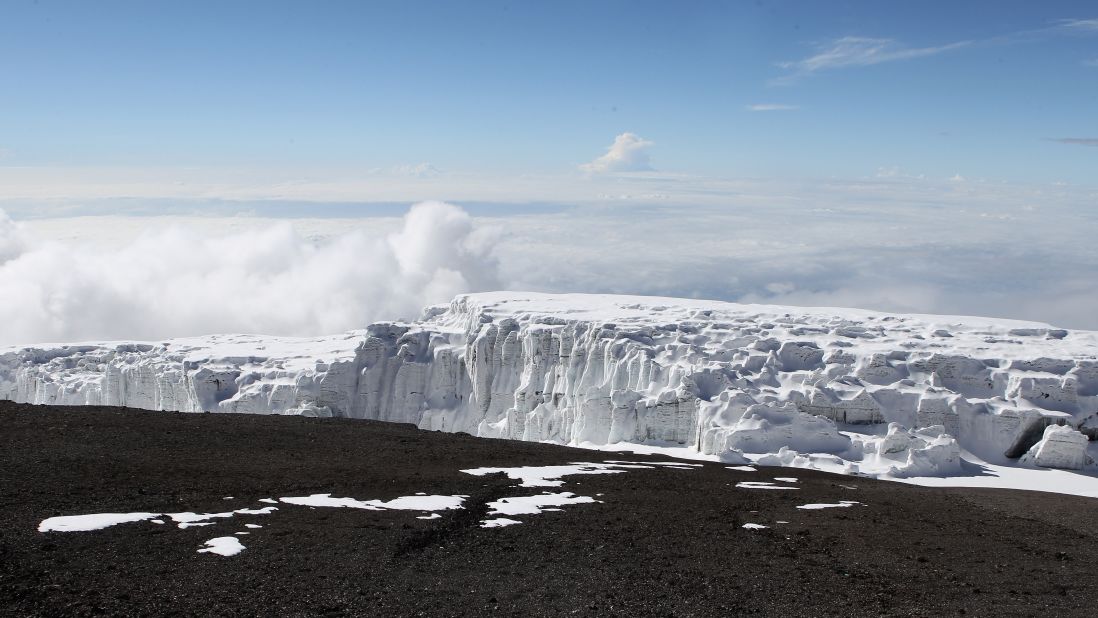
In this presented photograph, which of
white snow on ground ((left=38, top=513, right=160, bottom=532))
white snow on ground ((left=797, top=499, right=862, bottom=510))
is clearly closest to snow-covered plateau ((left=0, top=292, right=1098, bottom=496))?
white snow on ground ((left=797, top=499, right=862, bottom=510))

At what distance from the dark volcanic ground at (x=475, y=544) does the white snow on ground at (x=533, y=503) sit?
0.68 meters

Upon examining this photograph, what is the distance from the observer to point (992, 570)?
71.4 feet

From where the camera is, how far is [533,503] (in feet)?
88.8

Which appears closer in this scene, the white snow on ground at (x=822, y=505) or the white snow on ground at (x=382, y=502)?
the white snow on ground at (x=382, y=502)

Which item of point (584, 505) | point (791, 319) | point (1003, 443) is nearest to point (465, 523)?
point (584, 505)

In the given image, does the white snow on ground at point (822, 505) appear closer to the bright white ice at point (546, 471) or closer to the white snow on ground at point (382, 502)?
the bright white ice at point (546, 471)

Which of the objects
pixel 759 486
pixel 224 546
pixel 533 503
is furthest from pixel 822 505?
pixel 224 546

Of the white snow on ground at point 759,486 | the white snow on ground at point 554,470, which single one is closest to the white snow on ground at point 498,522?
the white snow on ground at point 554,470

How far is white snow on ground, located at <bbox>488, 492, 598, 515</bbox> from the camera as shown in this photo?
2573 centimetres

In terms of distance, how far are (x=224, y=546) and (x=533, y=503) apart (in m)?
10.4

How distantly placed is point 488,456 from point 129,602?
21399 millimetres

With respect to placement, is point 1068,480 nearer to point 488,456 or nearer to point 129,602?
point 488,456

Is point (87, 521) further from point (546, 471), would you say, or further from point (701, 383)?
point (701, 383)

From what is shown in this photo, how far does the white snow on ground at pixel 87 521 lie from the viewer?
20047 millimetres
